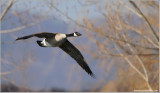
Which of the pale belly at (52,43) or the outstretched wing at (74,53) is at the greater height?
the pale belly at (52,43)

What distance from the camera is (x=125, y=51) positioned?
20.6 ft

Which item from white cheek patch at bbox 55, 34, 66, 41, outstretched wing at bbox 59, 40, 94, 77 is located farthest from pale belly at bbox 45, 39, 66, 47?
outstretched wing at bbox 59, 40, 94, 77

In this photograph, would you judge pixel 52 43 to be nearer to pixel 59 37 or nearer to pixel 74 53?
pixel 59 37

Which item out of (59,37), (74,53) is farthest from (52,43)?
(74,53)

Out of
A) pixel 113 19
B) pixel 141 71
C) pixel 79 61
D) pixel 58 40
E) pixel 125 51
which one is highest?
pixel 58 40

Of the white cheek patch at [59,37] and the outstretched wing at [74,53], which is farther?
the outstretched wing at [74,53]

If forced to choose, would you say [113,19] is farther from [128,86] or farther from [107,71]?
[128,86]

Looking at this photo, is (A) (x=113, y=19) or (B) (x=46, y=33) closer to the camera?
(B) (x=46, y=33)

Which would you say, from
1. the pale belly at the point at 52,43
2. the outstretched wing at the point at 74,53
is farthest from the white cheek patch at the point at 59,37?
the outstretched wing at the point at 74,53

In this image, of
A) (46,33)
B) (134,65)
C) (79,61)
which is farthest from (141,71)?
(46,33)

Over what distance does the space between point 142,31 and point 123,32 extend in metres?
0.54

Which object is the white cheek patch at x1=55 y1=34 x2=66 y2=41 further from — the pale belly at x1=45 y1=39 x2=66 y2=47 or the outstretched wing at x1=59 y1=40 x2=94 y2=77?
the outstretched wing at x1=59 y1=40 x2=94 y2=77

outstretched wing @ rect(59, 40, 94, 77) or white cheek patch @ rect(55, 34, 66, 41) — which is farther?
outstretched wing @ rect(59, 40, 94, 77)

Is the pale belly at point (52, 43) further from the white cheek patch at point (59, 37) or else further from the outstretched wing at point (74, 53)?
the outstretched wing at point (74, 53)
